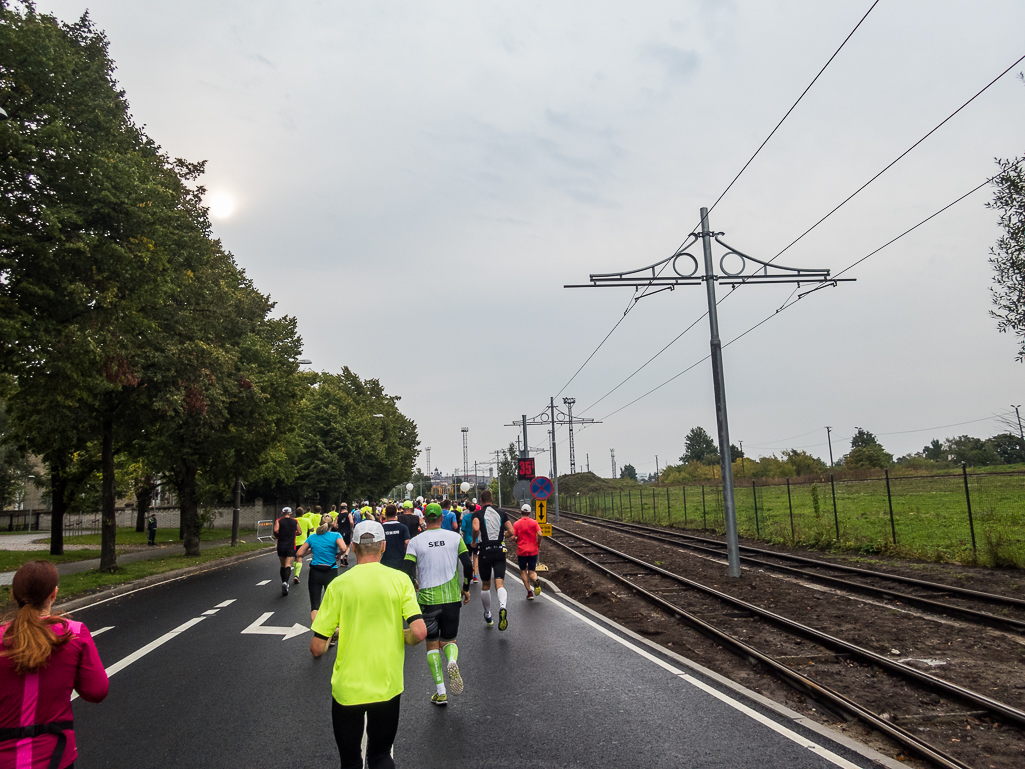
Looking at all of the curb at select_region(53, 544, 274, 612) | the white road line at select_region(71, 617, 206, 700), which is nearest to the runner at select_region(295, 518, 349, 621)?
the white road line at select_region(71, 617, 206, 700)

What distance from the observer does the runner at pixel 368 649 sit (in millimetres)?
3971

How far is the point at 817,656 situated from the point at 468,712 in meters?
4.78

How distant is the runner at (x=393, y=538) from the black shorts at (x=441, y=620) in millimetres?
3051

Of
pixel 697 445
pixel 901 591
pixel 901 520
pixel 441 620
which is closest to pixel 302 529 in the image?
pixel 441 620

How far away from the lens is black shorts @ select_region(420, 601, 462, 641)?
275 inches

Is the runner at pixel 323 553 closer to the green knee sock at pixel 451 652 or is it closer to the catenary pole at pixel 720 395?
the green knee sock at pixel 451 652

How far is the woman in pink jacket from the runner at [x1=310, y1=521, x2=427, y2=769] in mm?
1091

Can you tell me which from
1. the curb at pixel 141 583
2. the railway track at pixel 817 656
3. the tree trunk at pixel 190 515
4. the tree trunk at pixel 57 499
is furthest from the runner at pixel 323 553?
the tree trunk at pixel 57 499

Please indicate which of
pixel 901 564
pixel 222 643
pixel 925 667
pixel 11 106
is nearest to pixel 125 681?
pixel 222 643

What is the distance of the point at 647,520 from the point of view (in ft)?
148

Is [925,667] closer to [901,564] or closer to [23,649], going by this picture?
[23,649]

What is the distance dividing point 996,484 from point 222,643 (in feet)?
145

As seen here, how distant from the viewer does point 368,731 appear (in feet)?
13.0

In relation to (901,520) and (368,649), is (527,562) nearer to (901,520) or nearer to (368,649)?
(368,649)
